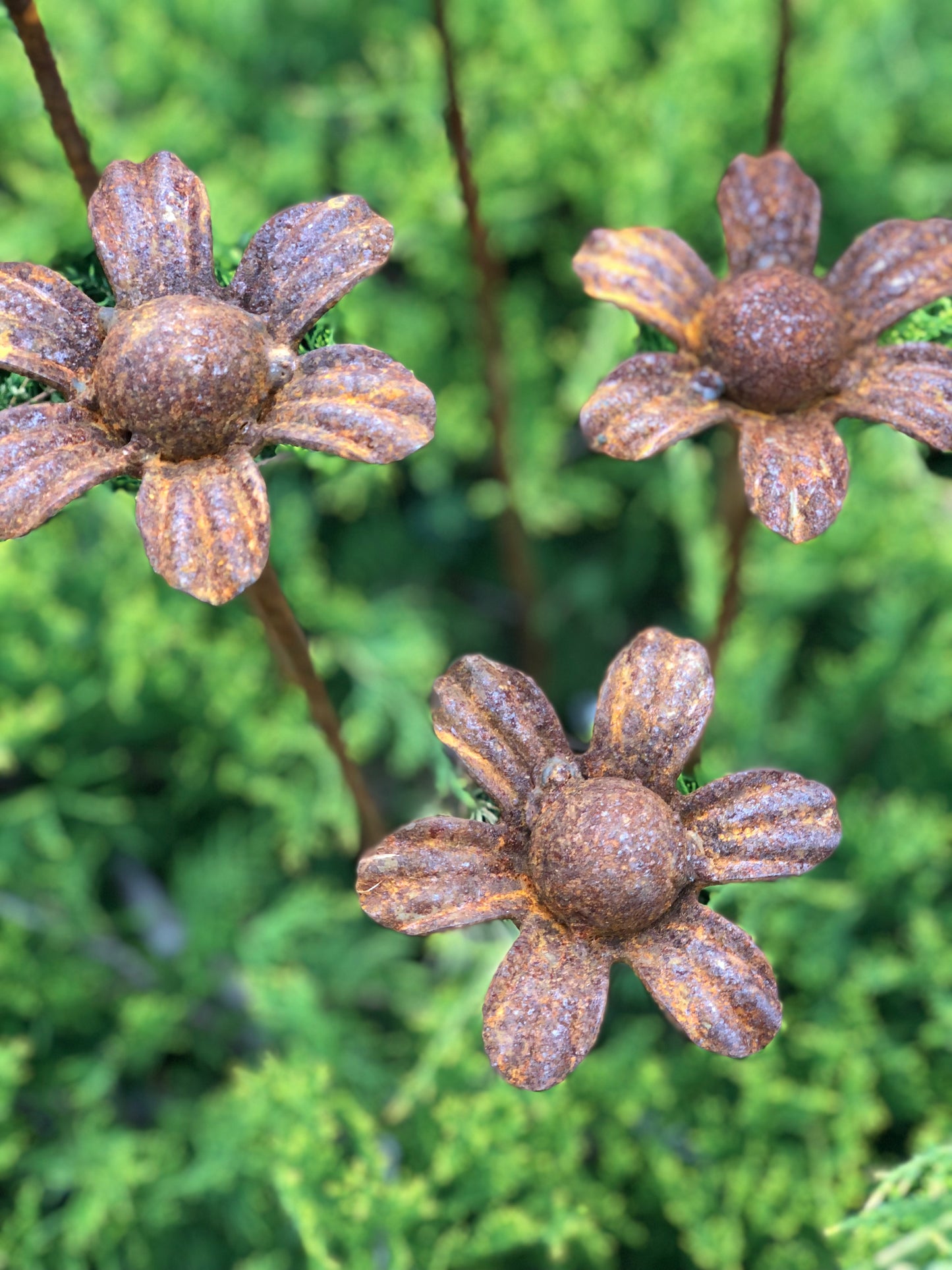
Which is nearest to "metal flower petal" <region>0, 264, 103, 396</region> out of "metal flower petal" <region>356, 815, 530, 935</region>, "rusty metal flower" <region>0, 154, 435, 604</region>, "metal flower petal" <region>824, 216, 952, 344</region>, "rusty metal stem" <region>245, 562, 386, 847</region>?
"rusty metal flower" <region>0, 154, 435, 604</region>

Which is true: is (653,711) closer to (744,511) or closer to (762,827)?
(762,827)

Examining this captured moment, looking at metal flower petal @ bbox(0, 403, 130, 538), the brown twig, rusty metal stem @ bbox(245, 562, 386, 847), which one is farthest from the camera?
the brown twig

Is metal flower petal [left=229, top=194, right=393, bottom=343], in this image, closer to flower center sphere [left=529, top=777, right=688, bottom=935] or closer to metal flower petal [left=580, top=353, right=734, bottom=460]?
metal flower petal [left=580, top=353, right=734, bottom=460]

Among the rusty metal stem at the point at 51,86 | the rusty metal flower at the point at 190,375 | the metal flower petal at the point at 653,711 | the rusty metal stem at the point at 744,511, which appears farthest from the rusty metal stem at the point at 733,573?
the rusty metal stem at the point at 51,86

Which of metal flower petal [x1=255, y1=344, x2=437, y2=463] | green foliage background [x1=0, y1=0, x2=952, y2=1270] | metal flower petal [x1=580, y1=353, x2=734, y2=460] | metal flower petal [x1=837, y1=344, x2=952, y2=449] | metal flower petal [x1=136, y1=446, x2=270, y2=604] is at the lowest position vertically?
green foliage background [x1=0, y1=0, x2=952, y2=1270]

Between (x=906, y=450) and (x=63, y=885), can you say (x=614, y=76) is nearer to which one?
(x=906, y=450)

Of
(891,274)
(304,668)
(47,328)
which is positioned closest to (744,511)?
(891,274)

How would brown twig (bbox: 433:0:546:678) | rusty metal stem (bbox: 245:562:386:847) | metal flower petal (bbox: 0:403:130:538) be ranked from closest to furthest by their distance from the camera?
metal flower petal (bbox: 0:403:130:538) < rusty metal stem (bbox: 245:562:386:847) < brown twig (bbox: 433:0:546:678)

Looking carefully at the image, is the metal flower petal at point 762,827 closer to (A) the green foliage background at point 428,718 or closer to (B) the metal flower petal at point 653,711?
(B) the metal flower petal at point 653,711
